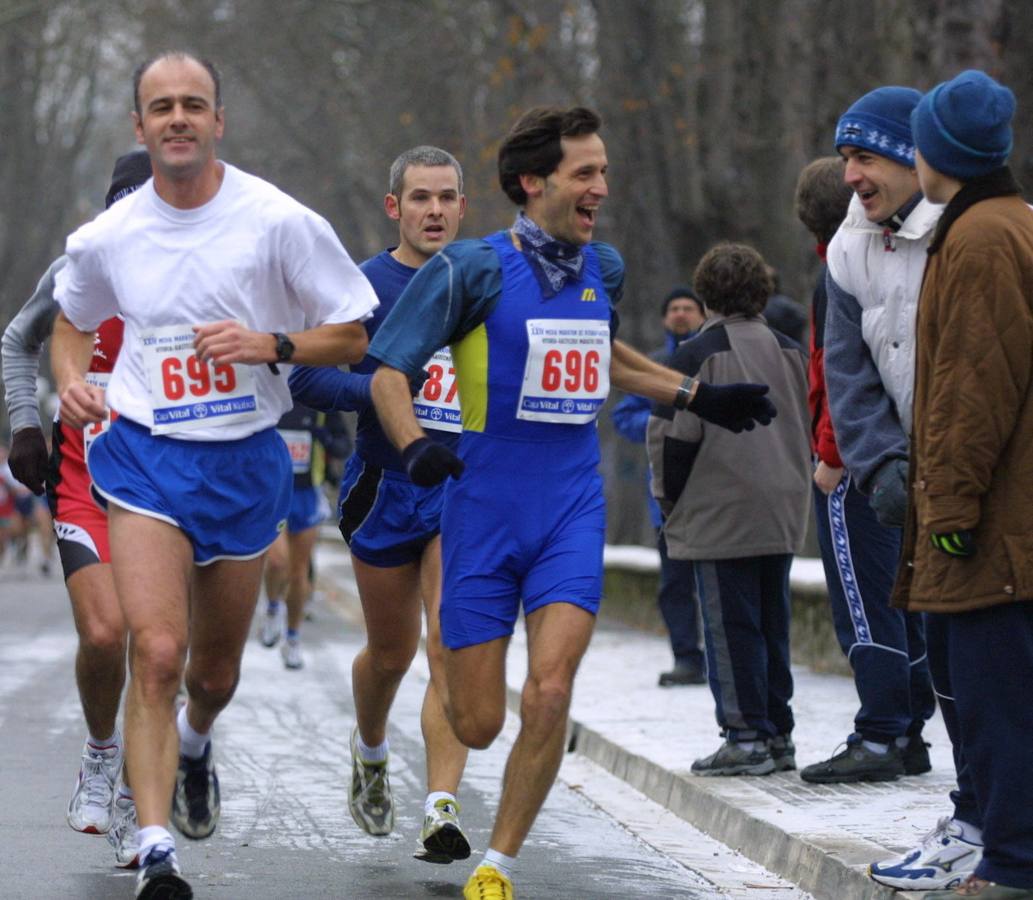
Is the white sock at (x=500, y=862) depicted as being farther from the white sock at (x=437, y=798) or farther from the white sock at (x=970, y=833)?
the white sock at (x=970, y=833)

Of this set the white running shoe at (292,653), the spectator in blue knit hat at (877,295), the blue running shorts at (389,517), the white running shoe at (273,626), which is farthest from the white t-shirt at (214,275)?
the white running shoe at (273,626)

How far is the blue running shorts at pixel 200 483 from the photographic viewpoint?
244 inches

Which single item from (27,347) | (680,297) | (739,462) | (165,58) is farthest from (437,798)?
(680,297)

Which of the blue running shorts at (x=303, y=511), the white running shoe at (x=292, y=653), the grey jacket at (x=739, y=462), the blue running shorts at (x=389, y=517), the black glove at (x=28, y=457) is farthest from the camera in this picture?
the blue running shorts at (x=303, y=511)

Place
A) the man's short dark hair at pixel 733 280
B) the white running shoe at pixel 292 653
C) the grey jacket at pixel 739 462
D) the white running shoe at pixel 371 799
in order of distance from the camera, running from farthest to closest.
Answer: the white running shoe at pixel 292 653, the man's short dark hair at pixel 733 280, the grey jacket at pixel 739 462, the white running shoe at pixel 371 799

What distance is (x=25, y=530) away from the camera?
3631 cm

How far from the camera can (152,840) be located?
5816 millimetres

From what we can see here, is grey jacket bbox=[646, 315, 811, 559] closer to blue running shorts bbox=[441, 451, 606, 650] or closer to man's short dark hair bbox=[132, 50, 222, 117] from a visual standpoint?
blue running shorts bbox=[441, 451, 606, 650]

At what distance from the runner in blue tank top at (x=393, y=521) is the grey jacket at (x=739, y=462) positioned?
181cm

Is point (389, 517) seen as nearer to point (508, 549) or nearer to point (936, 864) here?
point (508, 549)

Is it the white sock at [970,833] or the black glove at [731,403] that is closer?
the white sock at [970,833]

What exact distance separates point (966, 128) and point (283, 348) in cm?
188

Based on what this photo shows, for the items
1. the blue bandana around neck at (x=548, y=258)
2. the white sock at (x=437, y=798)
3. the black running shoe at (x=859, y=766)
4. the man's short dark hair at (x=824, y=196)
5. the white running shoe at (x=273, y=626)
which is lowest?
the white running shoe at (x=273, y=626)

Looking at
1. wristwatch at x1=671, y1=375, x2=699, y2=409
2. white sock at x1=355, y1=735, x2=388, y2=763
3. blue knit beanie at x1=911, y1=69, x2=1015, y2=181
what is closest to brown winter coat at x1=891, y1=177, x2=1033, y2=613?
blue knit beanie at x1=911, y1=69, x2=1015, y2=181
